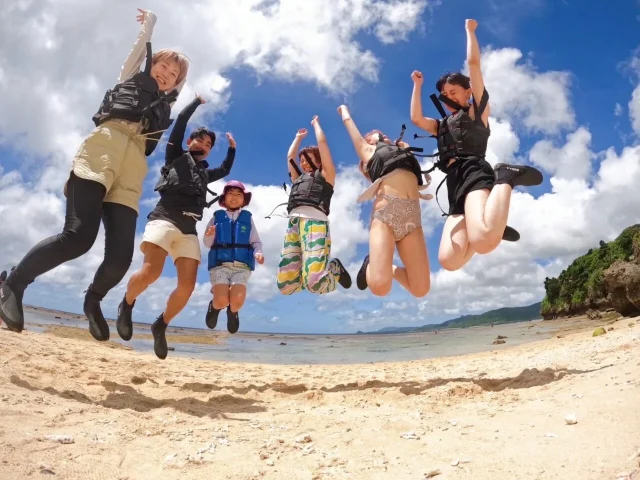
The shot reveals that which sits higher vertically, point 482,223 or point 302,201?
point 302,201

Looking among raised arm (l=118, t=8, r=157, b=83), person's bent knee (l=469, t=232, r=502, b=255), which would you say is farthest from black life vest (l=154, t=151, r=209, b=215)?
person's bent knee (l=469, t=232, r=502, b=255)

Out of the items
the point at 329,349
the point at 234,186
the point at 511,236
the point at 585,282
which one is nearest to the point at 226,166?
the point at 234,186

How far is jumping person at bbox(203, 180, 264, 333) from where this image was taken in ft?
18.1

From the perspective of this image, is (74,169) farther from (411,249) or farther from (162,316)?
(411,249)

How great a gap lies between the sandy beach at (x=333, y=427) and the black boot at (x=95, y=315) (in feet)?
1.88

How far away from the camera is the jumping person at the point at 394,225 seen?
480 centimetres

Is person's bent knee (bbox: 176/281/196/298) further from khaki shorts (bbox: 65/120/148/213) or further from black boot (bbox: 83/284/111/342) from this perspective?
khaki shorts (bbox: 65/120/148/213)

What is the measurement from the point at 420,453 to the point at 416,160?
3248 millimetres

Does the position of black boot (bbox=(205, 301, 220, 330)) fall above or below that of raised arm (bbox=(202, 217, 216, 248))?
below

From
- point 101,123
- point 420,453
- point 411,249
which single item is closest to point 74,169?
point 101,123

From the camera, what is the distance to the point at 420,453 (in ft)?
8.71

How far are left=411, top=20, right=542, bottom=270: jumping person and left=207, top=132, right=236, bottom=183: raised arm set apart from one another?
94.6 inches

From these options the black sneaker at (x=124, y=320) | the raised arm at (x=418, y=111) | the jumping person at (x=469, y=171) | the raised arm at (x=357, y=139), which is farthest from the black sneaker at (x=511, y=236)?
the black sneaker at (x=124, y=320)

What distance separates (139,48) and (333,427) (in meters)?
4.20
